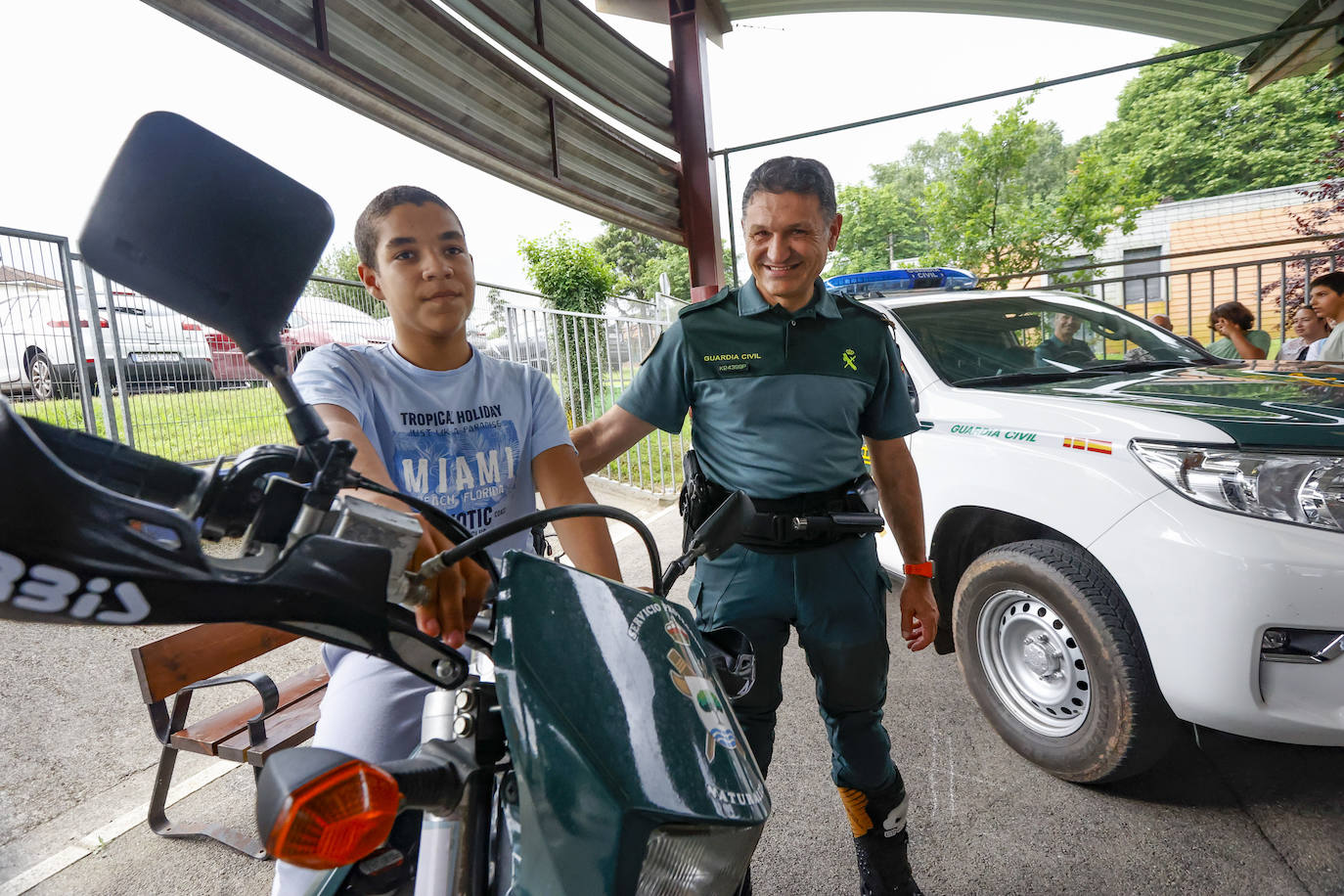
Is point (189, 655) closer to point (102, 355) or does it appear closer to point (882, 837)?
point (882, 837)

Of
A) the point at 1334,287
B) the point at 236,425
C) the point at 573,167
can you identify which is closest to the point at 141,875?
the point at 236,425

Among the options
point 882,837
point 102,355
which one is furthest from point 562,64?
point 882,837

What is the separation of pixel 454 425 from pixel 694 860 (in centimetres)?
119

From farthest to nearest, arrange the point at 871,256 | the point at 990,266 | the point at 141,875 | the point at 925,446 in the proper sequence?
the point at 871,256 → the point at 990,266 → the point at 925,446 → the point at 141,875

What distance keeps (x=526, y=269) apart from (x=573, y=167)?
10.1 metres

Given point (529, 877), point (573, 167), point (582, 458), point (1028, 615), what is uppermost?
point (573, 167)

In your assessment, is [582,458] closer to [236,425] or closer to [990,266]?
[236,425]

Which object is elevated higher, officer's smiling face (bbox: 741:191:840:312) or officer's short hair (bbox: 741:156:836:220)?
officer's short hair (bbox: 741:156:836:220)

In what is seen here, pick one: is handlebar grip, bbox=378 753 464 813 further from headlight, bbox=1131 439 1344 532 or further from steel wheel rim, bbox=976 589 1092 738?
steel wheel rim, bbox=976 589 1092 738

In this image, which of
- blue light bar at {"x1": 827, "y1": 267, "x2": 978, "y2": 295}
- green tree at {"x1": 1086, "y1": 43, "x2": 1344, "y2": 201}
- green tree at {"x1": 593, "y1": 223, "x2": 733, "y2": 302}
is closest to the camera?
blue light bar at {"x1": 827, "y1": 267, "x2": 978, "y2": 295}

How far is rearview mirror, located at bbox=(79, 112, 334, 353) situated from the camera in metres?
0.66

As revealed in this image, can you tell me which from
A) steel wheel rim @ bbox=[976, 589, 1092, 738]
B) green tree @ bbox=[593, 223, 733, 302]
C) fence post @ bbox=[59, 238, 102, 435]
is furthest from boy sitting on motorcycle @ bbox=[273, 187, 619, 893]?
green tree @ bbox=[593, 223, 733, 302]

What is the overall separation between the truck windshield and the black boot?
69.9 inches

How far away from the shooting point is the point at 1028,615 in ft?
9.38
